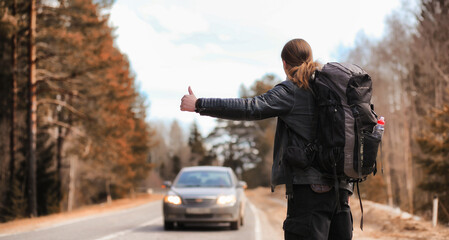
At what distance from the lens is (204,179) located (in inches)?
550

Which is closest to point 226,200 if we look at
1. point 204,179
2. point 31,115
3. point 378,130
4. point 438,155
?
point 204,179

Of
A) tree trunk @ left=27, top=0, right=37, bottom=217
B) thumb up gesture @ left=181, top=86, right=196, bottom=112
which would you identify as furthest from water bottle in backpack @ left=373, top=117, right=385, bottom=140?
tree trunk @ left=27, top=0, right=37, bottom=217

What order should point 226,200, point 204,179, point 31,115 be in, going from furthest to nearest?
point 31,115 < point 204,179 < point 226,200

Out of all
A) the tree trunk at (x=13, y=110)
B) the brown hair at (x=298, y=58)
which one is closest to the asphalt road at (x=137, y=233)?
the brown hair at (x=298, y=58)

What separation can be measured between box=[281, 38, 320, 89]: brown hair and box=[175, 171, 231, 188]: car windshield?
10219 mm

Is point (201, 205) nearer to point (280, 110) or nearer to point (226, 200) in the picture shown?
point (226, 200)

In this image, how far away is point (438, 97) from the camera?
3450 cm

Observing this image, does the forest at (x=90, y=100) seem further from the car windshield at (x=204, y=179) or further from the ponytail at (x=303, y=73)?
the ponytail at (x=303, y=73)

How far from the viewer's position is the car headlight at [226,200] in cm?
1266

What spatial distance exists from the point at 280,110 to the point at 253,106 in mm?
176

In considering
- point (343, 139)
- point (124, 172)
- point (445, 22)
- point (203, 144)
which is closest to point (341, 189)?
point (343, 139)

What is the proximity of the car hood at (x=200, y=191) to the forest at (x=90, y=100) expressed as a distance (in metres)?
3.16

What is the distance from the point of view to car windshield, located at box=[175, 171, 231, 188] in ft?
45.0

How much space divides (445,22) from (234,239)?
26.0m
